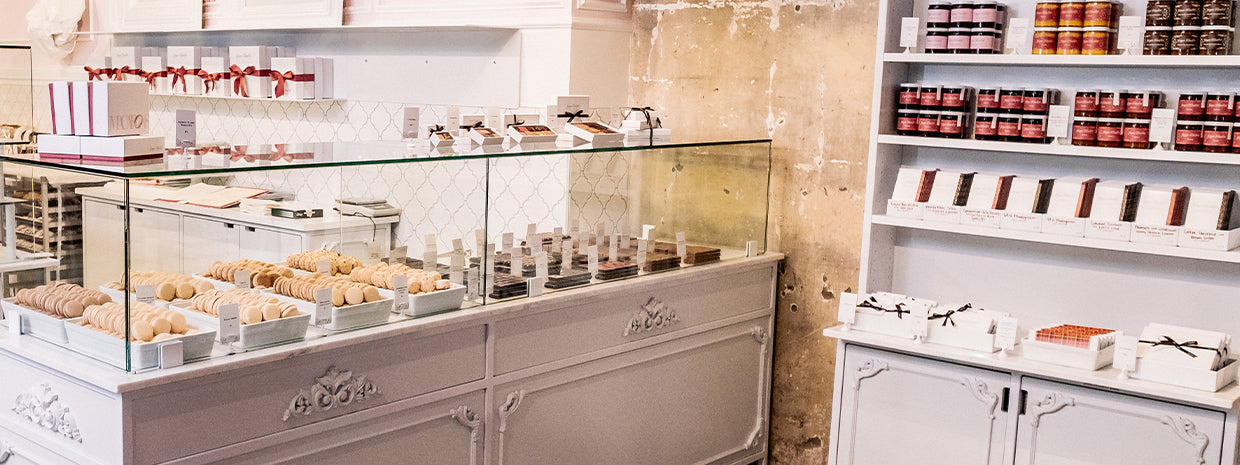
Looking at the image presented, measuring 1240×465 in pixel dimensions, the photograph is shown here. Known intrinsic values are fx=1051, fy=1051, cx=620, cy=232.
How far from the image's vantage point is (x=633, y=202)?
3.63 metres

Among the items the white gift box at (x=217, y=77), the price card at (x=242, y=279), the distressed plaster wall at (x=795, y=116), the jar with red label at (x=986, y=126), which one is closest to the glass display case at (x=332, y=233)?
the price card at (x=242, y=279)

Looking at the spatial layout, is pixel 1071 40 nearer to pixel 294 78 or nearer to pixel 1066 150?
pixel 1066 150

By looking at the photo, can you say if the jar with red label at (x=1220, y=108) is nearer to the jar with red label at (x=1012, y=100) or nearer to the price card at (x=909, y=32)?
the jar with red label at (x=1012, y=100)

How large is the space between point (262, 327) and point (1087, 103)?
2490mm

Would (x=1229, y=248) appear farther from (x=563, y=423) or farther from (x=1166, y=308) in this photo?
(x=563, y=423)

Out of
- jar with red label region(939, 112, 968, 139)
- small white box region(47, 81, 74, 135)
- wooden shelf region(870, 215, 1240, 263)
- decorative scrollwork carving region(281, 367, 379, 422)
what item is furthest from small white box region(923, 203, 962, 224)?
small white box region(47, 81, 74, 135)

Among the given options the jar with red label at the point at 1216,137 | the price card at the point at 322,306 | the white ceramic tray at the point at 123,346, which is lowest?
the white ceramic tray at the point at 123,346

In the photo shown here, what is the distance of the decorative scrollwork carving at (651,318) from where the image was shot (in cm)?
358

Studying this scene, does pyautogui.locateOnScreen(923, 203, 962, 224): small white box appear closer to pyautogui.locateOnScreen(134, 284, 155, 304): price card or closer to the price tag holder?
the price tag holder

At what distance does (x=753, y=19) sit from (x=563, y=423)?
1821mm

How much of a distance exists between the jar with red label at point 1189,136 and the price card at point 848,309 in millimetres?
1078

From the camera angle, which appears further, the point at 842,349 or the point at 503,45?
the point at 503,45

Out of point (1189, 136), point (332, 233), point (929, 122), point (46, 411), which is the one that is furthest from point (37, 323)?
point (1189, 136)

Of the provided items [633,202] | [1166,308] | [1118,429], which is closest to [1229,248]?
[1166,308]
